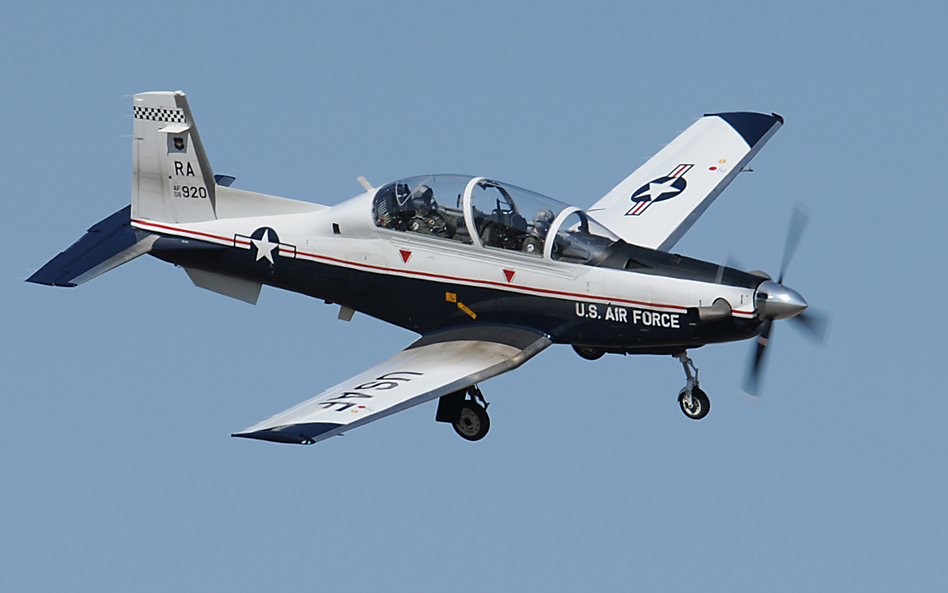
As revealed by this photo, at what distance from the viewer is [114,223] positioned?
1820 cm

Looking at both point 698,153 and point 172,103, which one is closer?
point 172,103

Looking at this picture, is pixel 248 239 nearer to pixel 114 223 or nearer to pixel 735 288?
pixel 114 223

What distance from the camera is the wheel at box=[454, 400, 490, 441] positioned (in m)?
A: 15.7

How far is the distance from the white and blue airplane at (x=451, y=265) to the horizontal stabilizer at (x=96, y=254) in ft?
0.07

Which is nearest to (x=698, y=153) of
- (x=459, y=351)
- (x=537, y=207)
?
(x=537, y=207)

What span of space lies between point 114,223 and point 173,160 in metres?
1.43

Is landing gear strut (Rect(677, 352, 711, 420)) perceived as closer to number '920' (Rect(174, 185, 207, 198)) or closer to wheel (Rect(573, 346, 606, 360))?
wheel (Rect(573, 346, 606, 360))

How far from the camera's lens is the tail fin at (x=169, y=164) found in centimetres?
1722

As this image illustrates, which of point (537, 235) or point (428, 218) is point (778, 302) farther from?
point (428, 218)

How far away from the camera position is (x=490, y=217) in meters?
16.0

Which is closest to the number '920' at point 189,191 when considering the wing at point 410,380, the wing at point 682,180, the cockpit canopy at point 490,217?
the cockpit canopy at point 490,217

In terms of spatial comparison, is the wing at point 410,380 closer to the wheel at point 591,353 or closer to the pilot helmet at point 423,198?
the wheel at point 591,353

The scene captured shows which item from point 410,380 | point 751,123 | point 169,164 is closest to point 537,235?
point 410,380

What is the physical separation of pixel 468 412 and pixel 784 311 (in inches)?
142
